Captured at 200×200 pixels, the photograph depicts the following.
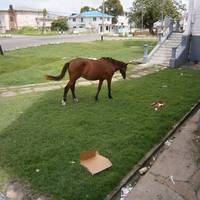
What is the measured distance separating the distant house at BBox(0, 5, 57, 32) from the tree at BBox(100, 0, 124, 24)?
18.8 metres

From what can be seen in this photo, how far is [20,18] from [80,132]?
3255 inches

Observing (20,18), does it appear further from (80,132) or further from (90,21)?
(80,132)

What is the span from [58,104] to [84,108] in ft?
2.85

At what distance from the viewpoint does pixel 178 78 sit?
11.0m

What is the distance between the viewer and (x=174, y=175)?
4324mm

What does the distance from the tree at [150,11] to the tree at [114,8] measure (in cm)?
3178

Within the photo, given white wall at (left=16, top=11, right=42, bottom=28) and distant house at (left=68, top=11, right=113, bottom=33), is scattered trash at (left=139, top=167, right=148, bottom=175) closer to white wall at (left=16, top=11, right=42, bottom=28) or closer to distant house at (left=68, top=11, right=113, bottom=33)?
distant house at (left=68, top=11, right=113, bottom=33)

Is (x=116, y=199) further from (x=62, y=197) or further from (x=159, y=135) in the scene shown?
(x=159, y=135)

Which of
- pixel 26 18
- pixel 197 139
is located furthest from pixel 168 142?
pixel 26 18

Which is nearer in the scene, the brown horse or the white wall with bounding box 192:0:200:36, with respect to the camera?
the brown horse

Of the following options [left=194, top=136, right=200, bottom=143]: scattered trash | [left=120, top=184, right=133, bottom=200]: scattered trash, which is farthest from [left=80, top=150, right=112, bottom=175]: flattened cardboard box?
[left=194, top=136, right=200, bottom=143]: scattered trash

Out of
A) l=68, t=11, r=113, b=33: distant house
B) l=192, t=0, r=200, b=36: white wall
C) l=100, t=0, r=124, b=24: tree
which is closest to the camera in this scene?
l=192, t=0, r=200, b=36: white wall

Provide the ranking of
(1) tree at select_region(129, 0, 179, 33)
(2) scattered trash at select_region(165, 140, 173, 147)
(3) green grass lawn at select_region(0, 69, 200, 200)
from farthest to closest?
(1) tree at select_region(129, 0, 179, 33) < (2) scattered trash at select_region(165, 140, 173, 147) < (3) green grass lawn at select_region(0, 69, 200, 200)

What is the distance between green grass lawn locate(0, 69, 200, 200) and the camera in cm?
415
